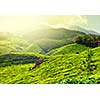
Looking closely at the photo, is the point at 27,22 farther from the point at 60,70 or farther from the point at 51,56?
the point at 60,70

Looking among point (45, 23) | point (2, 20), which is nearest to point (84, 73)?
point (45, 23)

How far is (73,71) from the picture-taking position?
3340 mm

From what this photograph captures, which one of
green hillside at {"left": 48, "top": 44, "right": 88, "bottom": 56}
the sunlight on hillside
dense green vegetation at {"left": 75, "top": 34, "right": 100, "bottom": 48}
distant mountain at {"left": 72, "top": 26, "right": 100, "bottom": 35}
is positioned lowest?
green hillside at {"left": 48, "top": 44, "right": 88, "bottom": 56}

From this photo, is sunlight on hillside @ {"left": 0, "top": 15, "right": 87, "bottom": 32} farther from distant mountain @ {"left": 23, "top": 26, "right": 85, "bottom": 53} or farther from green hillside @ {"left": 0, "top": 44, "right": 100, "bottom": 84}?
green hillside @ {"left": 0, "top": 44, "right": 100, "bottom": 84}

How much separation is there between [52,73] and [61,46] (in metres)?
0.27

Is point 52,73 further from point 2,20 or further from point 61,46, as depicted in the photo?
point 2,20

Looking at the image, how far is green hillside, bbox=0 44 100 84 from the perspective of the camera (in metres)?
3.31

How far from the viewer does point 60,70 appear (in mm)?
3361

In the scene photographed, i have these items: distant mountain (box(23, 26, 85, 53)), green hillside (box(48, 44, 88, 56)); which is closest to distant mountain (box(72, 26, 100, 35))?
distant mountain (box(23, 26, 85, 53))

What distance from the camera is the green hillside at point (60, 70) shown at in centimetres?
331

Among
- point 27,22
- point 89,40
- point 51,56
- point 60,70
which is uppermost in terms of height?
point 27,22

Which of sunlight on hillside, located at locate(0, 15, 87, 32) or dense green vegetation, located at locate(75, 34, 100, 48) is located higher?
sunlight on hillside, located at locate(0, 15, 87, 32)

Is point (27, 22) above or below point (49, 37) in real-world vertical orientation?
above

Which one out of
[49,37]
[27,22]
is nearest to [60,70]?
[49,37]
